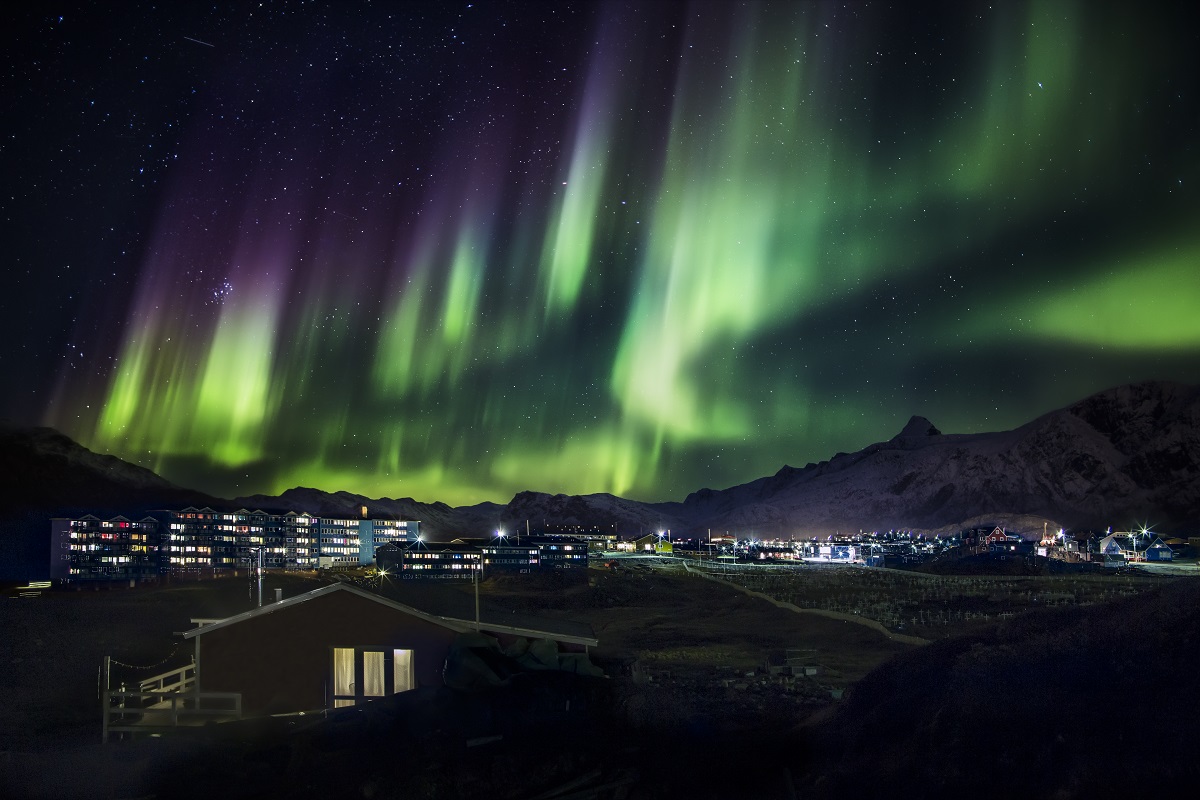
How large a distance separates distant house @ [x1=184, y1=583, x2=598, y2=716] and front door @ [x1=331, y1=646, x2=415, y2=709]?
26 mm

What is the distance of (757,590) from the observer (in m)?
83.9

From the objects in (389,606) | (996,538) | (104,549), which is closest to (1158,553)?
(996,538)

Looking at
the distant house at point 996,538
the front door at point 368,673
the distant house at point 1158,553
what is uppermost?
the distant house at point 996,538

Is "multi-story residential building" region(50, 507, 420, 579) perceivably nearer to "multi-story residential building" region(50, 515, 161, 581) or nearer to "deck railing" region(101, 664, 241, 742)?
"multi-story residential building" region(50, 515, 161, 581)

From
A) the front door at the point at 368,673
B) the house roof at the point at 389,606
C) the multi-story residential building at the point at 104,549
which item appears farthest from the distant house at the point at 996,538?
the front door at the point at 368,673

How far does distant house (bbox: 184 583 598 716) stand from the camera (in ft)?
82.2

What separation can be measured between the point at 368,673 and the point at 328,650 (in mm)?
1244

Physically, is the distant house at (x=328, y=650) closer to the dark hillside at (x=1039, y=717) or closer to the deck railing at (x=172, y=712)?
Result: the deck railing at (x=172, y=712)

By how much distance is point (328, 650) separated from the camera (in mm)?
25438

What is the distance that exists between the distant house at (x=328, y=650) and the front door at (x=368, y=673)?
26 mm

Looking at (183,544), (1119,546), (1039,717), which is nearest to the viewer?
(1039,717)

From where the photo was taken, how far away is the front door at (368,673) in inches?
989

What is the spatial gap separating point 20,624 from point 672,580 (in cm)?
5929

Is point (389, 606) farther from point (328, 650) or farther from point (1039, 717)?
point (1039, 717)
